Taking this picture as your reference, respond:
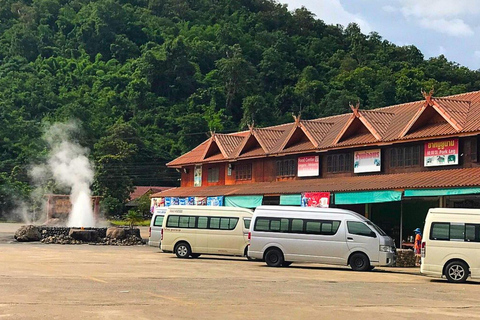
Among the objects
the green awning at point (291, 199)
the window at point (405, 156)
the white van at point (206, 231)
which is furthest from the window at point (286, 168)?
the white van at point (206, 231)

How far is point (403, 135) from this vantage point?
1255 inches

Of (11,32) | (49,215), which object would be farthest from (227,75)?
(49,215)

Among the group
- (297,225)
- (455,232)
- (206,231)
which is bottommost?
(206,231)

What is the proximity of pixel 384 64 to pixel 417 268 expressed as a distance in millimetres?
80897

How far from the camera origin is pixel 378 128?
34250mm

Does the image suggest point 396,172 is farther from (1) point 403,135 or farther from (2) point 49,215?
(2) point 49,215

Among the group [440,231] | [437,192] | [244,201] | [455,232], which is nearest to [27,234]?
[244,201]

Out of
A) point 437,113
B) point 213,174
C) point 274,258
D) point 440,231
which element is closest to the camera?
point 440,231

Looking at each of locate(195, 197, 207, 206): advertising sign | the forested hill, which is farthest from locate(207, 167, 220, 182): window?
the forested hill

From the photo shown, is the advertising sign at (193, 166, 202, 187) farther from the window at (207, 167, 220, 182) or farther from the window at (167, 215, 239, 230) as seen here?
the window at (167, 215, 239, 230)

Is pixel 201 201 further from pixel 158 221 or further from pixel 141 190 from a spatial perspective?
pixel 141 190

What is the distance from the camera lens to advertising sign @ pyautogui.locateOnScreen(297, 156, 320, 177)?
38.1 meters

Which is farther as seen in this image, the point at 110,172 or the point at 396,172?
the point at 110,172

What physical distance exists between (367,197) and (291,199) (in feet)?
18.7
